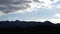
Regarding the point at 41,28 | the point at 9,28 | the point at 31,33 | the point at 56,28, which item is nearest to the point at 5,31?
the point at 9,28

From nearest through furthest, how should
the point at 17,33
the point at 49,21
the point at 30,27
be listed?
the point at 17,33
the point at 30,27
the point at 49,21

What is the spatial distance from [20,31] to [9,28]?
3118 millimetres

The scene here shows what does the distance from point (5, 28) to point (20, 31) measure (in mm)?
4152

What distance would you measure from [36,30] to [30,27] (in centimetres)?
260

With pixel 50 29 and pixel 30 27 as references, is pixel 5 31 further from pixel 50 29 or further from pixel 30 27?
pixel 50 29

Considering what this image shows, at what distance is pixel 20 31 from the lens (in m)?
44.1

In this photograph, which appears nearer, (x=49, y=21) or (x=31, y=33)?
(x=31, y=33)

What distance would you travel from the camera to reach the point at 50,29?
147ft

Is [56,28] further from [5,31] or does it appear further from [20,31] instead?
[5,31]

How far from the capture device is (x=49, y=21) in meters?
57.0

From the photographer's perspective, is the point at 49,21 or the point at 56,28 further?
the point at 49,21

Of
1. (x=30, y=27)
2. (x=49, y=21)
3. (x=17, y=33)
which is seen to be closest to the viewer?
(x=17, y=33)

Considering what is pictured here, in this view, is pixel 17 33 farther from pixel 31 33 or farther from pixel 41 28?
pixel 41 28

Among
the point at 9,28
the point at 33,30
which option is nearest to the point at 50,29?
the point at 33,30
